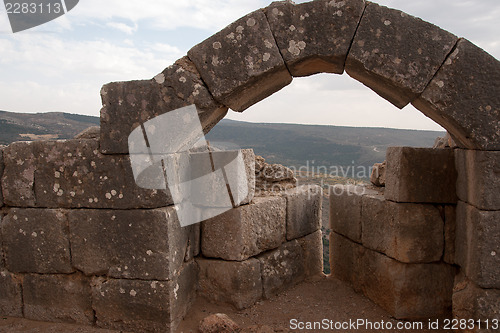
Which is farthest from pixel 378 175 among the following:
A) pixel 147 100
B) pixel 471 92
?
pixel 147 100

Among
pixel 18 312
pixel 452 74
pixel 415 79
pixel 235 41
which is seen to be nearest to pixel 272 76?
pixel 235 41

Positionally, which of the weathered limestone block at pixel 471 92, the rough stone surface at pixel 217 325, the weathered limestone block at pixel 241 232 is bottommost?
the rough stone surface at pixel 217 325

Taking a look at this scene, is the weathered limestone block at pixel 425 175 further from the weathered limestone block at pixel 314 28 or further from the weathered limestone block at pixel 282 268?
the weathered limestone block at pixel 282 268

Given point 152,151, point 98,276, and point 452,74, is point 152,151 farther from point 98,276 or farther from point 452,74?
point 452,74

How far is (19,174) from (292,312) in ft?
10.4

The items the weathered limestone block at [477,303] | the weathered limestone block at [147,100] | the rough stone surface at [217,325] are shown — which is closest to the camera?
the weathered limestone block at [477,303]

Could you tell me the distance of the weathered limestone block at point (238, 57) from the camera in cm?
328

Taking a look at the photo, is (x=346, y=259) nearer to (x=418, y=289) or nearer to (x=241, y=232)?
(x=418, y=289)

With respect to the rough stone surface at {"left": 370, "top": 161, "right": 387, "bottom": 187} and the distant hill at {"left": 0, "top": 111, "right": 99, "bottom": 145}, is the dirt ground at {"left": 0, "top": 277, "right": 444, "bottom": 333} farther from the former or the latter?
the distant hill at {"left": 0, "top": 111, "right": 99, "bottom": 145}

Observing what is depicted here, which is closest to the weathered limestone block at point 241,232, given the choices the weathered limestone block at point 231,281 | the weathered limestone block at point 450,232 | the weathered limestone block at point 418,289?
the weathered limestone block at point 231,281

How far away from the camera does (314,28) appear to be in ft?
10.7

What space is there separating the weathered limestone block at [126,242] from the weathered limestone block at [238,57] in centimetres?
126

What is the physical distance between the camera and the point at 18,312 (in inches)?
152

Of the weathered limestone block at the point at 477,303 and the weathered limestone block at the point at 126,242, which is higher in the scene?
the weathered limestone block at the point at 126,242
